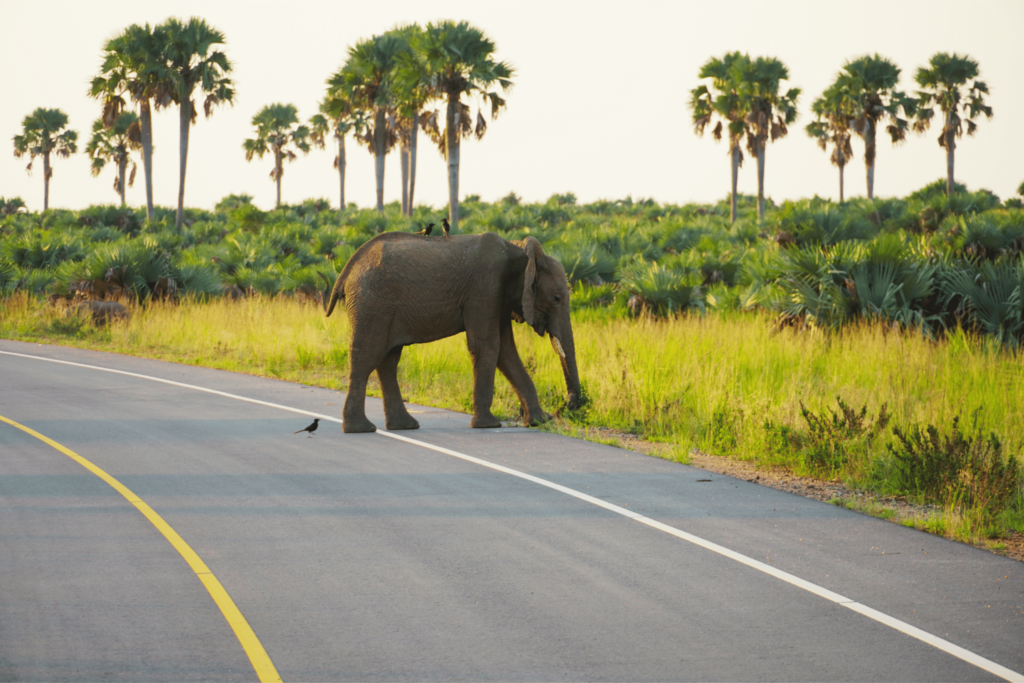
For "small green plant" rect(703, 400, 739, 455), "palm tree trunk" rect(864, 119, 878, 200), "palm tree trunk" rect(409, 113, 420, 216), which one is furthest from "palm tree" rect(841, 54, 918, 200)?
"small green plant" rect(703, 400, 739, 455)

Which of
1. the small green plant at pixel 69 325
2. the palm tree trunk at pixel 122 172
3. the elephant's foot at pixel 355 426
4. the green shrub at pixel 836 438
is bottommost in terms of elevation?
the elephant's foot at pixel 355 426

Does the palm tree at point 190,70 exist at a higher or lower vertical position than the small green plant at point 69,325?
higher

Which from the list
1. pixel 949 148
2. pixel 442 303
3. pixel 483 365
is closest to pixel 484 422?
pixel 483 365

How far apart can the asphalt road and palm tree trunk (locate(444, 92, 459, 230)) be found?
2706 cm

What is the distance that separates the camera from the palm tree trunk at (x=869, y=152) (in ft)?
188

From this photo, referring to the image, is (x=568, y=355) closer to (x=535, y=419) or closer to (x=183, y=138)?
(x=535, y=419)

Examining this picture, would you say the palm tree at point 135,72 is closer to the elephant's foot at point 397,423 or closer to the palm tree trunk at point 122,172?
the palm tree trunk at point 122,172

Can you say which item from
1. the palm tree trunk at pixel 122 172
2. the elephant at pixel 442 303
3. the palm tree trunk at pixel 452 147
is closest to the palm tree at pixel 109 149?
the palm tree trunk at pixel 122 172

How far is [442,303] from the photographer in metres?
11.3

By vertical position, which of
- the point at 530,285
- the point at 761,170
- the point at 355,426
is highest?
the point at 761,170

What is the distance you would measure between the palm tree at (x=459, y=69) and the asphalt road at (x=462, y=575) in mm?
26933

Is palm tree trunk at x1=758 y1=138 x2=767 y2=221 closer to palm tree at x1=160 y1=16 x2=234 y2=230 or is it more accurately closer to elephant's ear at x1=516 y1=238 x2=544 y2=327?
palm tree at x1=160 y1=16 x2=234 y2=230

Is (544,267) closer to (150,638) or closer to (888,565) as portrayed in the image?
(888,565)

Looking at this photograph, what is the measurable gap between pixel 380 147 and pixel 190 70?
1027 centimetres
